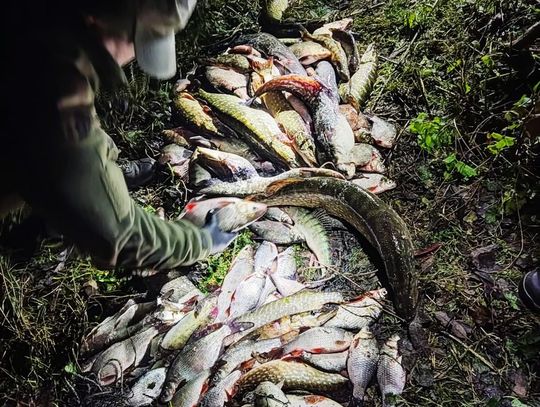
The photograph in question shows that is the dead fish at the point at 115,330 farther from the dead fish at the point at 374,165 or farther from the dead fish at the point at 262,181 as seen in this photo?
the dead fish at the point at 374,165

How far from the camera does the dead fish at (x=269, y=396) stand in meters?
2.70

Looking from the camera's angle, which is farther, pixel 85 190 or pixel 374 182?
pixel 374 182

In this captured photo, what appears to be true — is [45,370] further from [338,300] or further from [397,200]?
[397,200]

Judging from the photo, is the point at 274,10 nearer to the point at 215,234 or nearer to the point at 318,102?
the point at 318,102

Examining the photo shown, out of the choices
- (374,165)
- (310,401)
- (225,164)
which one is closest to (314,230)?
(374,165)

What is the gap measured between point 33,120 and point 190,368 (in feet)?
6.06

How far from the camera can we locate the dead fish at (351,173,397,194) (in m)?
3.61

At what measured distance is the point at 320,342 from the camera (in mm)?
2953

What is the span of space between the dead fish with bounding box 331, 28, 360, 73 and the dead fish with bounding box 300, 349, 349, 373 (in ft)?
8.43

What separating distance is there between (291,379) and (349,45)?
3076 millimetres

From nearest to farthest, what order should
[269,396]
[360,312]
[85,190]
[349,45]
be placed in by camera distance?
[85,190] → [269,396] → [360,312] → [349,45]

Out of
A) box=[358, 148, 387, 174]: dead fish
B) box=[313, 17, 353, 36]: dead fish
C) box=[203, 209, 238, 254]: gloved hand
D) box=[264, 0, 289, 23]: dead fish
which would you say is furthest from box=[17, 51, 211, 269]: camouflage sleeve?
box=[264, 0, 289, 23]: dead fish

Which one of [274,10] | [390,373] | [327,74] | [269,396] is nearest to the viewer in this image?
[269,396]

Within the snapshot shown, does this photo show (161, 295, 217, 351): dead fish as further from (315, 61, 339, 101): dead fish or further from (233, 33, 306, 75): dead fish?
(233, 33, 306, 75): dead fish
